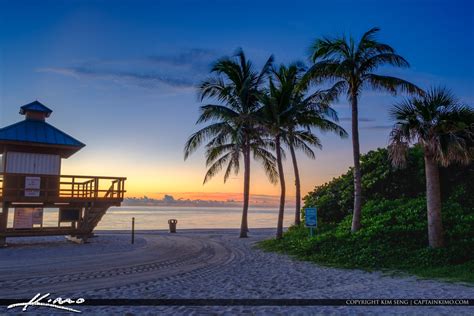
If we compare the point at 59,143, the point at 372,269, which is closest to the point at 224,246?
the point at 372,269

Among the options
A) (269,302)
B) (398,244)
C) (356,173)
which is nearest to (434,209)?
(398,244)

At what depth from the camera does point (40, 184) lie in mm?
19469

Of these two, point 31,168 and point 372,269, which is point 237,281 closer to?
point 372,269

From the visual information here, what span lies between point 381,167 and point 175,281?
1400 centimetres

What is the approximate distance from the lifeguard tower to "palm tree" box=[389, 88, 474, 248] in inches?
583

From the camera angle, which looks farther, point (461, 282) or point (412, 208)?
point (412, 208)

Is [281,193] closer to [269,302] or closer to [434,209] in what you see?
[434,209]

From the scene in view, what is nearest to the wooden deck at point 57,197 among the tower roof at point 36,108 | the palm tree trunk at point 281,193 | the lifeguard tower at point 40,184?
the lifeguard tower at point 40,184

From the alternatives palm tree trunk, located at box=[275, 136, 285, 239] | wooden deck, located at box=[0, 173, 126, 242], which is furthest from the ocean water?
palm tree trunk, located at box=[275, 136, 285, 239]

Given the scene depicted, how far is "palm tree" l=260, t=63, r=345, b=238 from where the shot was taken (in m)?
20.0

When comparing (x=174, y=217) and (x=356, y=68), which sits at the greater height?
(x=356, y=68)

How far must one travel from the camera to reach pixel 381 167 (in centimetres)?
2003

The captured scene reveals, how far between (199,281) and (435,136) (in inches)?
371

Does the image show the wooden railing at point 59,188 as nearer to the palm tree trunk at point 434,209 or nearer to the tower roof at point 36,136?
the tower roof at point 36,136
